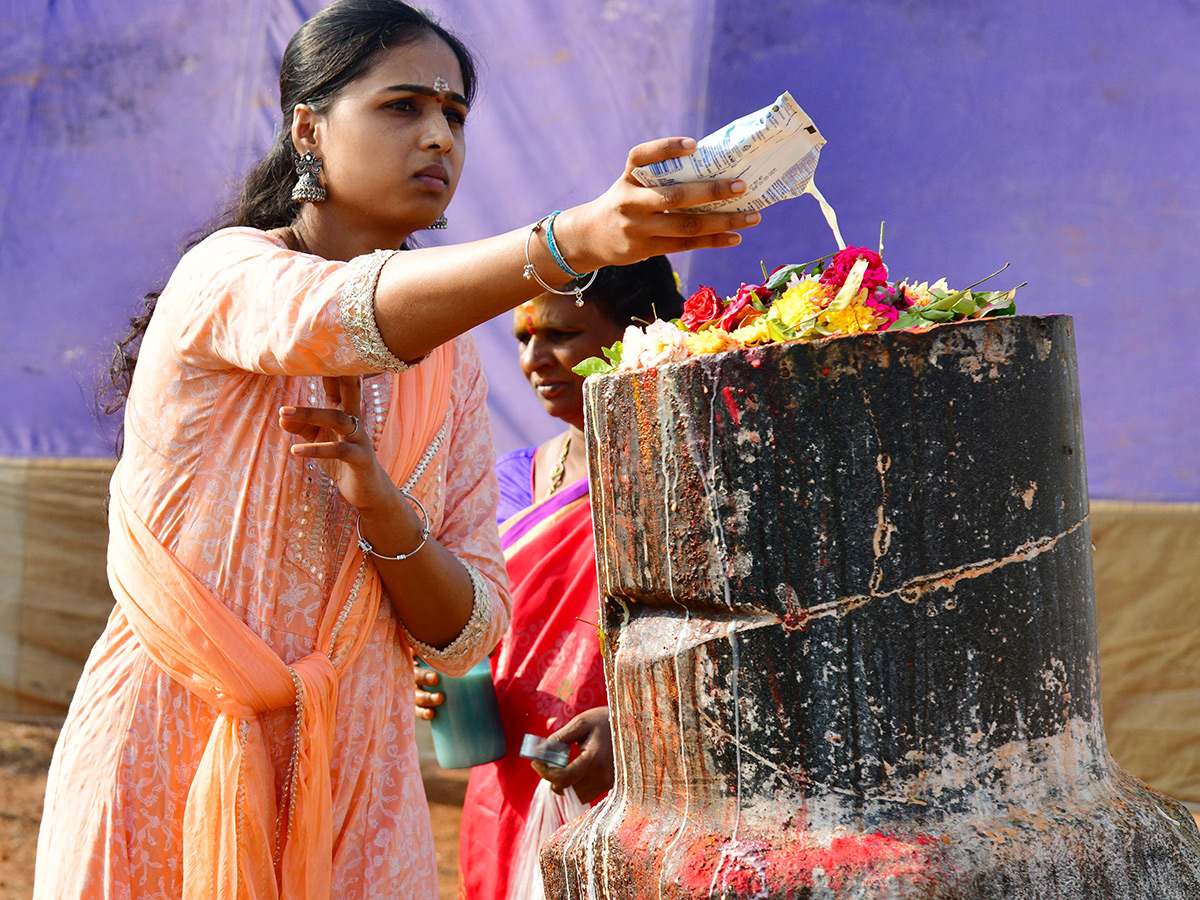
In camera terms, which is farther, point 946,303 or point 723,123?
point 723,123

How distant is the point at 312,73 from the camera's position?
6.61 feet

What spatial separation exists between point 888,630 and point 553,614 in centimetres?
146

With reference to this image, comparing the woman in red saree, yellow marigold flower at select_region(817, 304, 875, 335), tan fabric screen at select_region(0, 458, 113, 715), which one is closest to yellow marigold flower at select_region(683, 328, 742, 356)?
yellow marigold flower at select_region(817, 304, 875, 335)

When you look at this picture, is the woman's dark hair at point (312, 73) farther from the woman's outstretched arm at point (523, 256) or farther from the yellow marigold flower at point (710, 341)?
the yellow marigold flower at point (710, 341)

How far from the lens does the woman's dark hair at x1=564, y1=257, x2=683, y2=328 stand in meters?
3.16

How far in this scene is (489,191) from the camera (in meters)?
5.17

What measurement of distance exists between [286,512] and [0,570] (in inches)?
193

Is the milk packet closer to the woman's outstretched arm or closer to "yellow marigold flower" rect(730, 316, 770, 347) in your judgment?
the woman's outstretched arm

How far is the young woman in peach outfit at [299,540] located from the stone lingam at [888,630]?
30 cm

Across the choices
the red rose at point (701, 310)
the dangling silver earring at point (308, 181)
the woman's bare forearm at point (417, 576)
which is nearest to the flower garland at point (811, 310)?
the red rose at point (701, 310)

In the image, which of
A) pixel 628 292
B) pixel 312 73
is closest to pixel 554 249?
pixel 312 73

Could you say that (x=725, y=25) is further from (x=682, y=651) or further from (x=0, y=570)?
(x=0, y=570)

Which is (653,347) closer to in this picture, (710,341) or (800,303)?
(710,341)

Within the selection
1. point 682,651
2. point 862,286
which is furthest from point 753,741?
point 862,286
